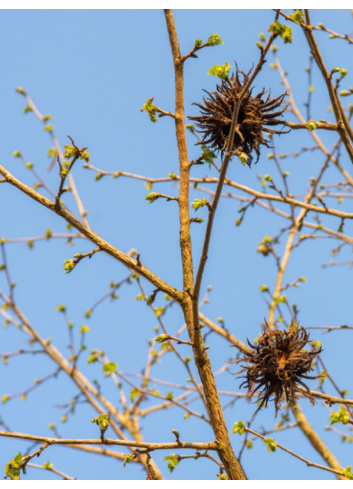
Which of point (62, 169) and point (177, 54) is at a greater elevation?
point (177, 54)

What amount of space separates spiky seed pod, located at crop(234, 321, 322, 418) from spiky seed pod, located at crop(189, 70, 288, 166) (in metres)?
1.09

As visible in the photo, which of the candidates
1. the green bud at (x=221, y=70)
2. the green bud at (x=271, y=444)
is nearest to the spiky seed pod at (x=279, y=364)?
the green bud at (x=271, y=444)

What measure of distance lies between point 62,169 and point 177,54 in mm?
1030

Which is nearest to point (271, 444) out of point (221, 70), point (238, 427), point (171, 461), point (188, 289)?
point (238, 427)

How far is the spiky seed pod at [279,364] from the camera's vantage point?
2512 millimetres

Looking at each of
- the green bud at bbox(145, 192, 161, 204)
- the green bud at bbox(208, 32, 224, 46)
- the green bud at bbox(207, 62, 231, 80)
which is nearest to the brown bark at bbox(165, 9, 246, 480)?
the green bud at bbox(145, 192, 161, 204)

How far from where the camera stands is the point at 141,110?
2410 millimetres

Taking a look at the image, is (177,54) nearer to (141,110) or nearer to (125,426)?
(141,110)

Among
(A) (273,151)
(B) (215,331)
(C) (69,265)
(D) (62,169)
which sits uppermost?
(A) (273,151)

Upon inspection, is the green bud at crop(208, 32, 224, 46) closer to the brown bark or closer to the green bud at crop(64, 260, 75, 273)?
the brown bark

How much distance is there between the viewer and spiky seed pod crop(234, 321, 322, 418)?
251cm

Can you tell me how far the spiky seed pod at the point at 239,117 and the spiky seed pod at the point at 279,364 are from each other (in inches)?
43.1

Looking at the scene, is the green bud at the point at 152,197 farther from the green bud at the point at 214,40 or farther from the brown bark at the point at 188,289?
the green bud at the point at 214,40

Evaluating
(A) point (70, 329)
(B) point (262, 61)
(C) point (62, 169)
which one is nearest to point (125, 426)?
(A) point (70, 329)
